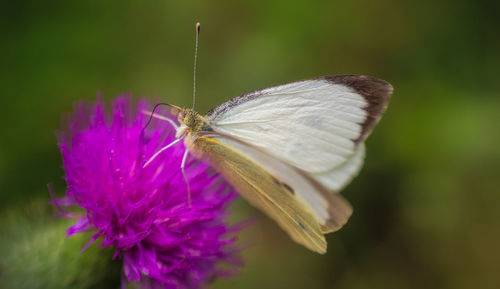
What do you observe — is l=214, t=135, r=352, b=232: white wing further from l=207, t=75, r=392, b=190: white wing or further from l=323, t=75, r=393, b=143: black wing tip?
l=323, t=75, r=393, b=143: black wing tip

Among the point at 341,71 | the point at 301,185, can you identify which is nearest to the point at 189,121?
the point at 301,185

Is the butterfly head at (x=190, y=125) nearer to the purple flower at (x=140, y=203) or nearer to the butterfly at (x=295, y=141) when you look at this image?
the butterfly at (x=295, y=141)

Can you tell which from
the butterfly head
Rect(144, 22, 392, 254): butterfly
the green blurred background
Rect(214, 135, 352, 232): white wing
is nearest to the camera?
Rect(214, 135, 352, 232): white wing

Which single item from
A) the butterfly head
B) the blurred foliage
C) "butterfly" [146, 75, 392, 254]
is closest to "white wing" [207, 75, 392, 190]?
"butterfly" [146, 75, 392, 254]

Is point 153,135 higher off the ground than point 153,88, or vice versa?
point 153,135

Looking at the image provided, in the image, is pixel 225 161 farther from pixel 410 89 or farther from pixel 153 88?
pixel 410 89

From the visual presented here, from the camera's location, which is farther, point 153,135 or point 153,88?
point 153,88

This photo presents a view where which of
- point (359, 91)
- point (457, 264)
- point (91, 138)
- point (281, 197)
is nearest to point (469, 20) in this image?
point (457, 264)
